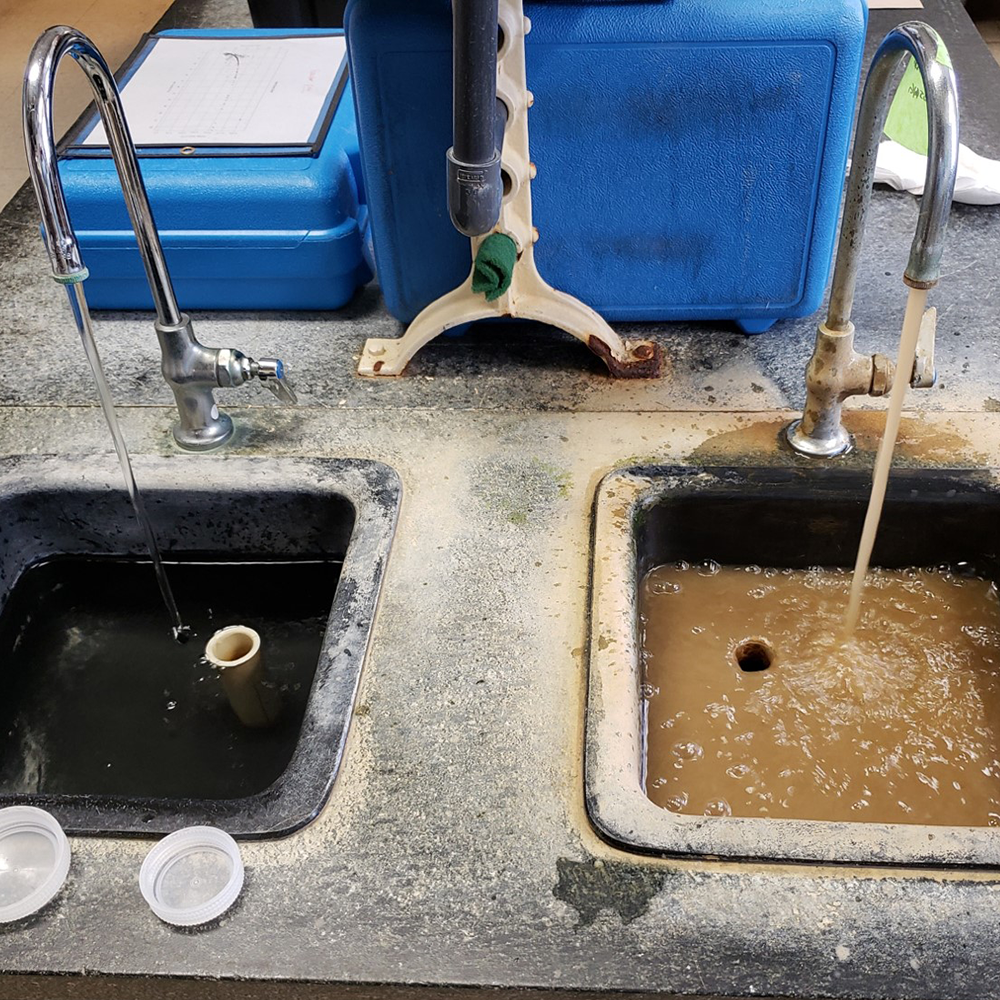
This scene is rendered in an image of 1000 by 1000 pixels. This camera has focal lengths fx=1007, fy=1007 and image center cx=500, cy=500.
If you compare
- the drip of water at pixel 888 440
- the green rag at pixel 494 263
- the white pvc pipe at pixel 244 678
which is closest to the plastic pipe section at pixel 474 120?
the green rag at pixel 494 263

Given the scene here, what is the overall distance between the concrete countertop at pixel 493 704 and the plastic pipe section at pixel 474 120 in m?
0.34

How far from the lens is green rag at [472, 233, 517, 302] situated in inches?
49.3

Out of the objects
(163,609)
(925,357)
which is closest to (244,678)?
(163,609)

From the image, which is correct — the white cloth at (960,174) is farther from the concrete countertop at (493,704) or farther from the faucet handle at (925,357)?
the faucet handle at (925,357)

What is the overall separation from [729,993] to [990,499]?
2.26ft

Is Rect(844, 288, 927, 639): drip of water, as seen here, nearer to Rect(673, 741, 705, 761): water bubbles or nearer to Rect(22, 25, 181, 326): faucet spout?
Rect(673, 741, 705, 761): water bubbles

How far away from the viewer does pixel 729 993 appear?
78cm

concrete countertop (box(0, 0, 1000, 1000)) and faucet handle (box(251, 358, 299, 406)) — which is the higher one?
faucet handle (box(251, 358, 299, 406))

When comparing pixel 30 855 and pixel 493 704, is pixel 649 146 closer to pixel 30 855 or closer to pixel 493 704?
pixel 493 704

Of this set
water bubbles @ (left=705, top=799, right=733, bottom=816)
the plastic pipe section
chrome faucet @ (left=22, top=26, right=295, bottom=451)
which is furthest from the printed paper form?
water bubbles @ (left=705, top=799, right=733, bottom=816)

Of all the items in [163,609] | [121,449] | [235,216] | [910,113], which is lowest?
[163,609]

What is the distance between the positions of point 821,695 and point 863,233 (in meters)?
0.50

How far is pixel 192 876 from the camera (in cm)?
87

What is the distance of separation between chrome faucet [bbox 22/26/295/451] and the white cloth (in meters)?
1.08
